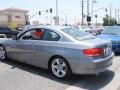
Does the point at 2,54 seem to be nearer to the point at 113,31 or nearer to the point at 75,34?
the point at 75,34

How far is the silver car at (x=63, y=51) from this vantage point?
261 inches

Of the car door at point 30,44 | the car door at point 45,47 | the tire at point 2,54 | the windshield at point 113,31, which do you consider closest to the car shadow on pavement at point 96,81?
the car door at point 45,47

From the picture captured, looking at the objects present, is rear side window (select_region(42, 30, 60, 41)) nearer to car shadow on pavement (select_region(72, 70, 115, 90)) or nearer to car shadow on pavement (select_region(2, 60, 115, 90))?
car shadow on pavement (select_region(2, 60, 115, 90))

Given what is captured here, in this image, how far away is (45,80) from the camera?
7035mm

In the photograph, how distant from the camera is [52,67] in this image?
7285mm

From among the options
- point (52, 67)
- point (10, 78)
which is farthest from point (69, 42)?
point (10, 78)

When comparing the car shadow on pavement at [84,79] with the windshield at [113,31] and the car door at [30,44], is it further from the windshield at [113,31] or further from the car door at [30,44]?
the windshield at [113,31]

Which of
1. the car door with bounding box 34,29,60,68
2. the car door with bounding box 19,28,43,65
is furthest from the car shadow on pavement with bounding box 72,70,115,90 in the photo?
the car door with bounding box 19,28,43,65

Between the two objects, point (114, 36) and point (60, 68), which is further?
point (114, 36)

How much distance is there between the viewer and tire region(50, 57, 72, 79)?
22.7 ft

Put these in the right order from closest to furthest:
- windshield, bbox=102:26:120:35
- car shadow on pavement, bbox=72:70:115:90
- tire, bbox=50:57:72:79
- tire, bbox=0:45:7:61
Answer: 1. car shadow on pavement, bbox=72:70:115:90
2. tire, bbox=50:57:72:79
3. tire, bbox=0:45:7:61
4. windshield, bbox=102:26:120:35

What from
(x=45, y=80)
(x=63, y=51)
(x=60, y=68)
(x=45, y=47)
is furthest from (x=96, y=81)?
(x=45, y=47)

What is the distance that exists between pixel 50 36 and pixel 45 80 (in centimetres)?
130

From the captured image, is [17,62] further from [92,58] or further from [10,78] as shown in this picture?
[92,58]
